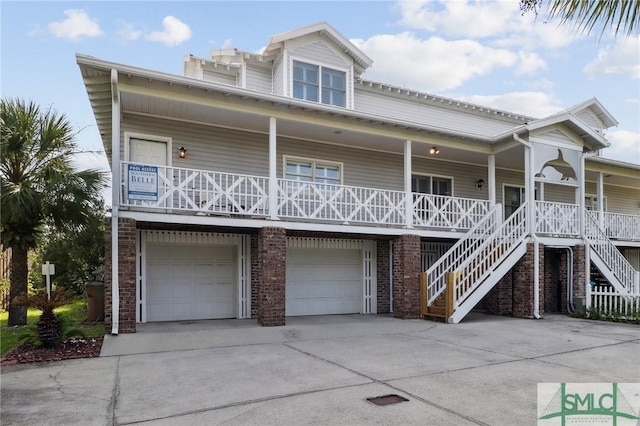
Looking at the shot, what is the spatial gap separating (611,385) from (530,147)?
853 centimetres

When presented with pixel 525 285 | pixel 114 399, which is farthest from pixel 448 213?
pixel 114 399

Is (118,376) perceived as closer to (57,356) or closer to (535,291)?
(57,356)

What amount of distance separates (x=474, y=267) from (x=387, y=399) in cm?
801

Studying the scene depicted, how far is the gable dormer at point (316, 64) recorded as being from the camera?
1386 centimetres

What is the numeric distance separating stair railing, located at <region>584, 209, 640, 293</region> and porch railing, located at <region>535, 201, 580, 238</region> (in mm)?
443

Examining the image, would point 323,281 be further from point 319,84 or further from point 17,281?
point 17,281

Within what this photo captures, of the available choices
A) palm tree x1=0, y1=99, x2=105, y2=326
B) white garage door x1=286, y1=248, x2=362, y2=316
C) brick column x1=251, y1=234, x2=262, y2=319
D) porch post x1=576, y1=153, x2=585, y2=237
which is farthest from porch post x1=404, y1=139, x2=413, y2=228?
palm tree x1=0, y1=99, x2=105, y2=326

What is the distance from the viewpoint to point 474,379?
Answer: 6.44 m

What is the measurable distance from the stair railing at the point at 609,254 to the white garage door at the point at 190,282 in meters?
11.0

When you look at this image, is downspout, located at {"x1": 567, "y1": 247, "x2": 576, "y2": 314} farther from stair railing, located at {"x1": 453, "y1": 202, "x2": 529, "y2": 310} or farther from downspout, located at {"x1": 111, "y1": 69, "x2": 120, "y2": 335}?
downspout, located at {"x1": 111, "y1": 69, "x2": 120, "y2": 335}

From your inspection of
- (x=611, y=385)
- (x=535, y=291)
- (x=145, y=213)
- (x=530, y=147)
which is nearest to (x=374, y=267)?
(x=535, y=291)

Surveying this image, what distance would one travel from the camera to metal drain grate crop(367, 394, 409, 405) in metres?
5.41

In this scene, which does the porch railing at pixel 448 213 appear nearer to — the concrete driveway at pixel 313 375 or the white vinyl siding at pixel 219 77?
the concrete driveway at pixel 313 375

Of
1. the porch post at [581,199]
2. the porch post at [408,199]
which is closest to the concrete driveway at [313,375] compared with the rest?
the porch post at [408,199]
